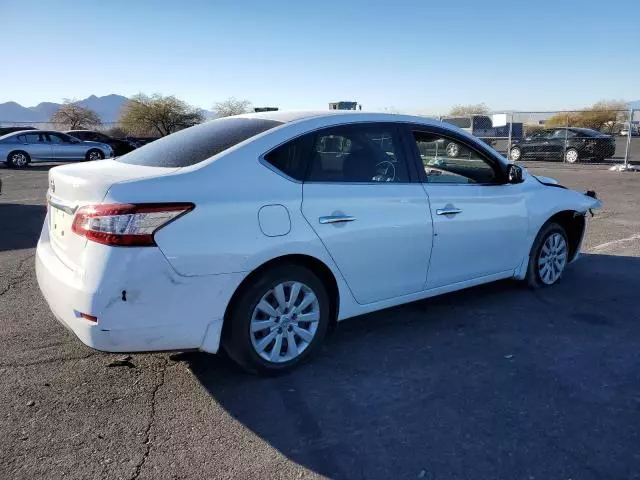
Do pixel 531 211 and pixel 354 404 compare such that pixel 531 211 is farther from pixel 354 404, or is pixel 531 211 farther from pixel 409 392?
pixel 354 404

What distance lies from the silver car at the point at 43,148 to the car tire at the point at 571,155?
18635 mm

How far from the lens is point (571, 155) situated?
2188 cm

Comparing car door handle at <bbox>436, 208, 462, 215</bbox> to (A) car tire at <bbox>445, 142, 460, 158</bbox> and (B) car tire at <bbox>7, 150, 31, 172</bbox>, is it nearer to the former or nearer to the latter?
(A) car tire at <bbox>445, 142, 460, 158</bbox>

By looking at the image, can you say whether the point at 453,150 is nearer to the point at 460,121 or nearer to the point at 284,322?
the point at 284,322

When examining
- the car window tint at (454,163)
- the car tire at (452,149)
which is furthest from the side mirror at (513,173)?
the car tire at (452,149)

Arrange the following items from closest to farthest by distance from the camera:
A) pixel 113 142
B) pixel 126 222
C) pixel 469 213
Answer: pixel 126 222 < pixel 469 213 < pixel 113 142

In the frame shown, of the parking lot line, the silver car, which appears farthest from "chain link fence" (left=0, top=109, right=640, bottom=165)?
the silver car

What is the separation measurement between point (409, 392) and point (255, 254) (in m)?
1.27

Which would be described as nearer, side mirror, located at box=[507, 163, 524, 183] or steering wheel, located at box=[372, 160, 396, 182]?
steering wheel, located at box=[372, 160, 396, 182]

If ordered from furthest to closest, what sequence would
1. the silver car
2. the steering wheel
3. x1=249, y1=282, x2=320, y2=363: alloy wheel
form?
the silver car
the steering wheel
x1=249, y1=282, x2=320, y2=363: alloy wheel

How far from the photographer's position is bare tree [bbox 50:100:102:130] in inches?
2112

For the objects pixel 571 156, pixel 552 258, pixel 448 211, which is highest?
pixel 448 211

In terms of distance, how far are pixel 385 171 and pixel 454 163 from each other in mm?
1101

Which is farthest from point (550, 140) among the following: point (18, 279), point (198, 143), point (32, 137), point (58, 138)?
point (198, 143)
